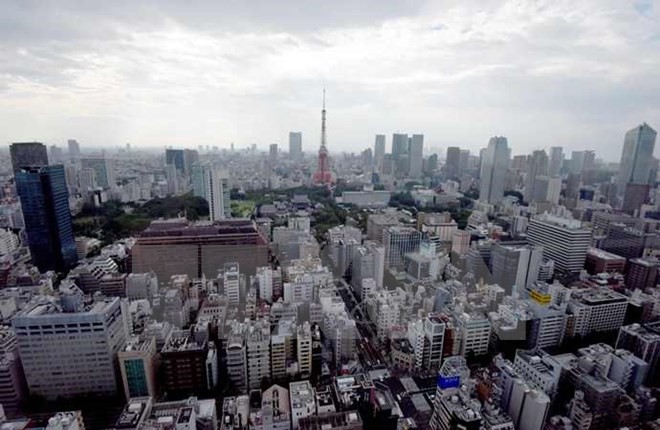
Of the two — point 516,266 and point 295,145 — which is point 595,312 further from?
point 295,145

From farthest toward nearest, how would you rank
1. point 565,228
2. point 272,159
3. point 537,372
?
1. point 272,159
2. point 565,228
3. point 537,372

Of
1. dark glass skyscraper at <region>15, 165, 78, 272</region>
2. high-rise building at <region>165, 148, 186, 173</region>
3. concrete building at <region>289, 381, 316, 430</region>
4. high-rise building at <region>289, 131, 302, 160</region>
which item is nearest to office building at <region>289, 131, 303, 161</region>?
high-rise building at <region>289, 131, 302, 160</region>

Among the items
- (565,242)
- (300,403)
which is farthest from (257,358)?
(565,242)

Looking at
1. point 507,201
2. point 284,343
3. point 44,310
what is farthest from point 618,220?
point 44,310

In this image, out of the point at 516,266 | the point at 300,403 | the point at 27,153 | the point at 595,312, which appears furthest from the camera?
the point at 27,153

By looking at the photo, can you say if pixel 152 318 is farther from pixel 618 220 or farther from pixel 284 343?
pixel 618 220

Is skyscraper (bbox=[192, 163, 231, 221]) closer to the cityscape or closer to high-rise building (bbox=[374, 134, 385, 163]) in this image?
the cityscape

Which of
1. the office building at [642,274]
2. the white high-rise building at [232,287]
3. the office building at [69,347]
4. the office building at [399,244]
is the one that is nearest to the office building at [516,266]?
the office building at [399,244]
